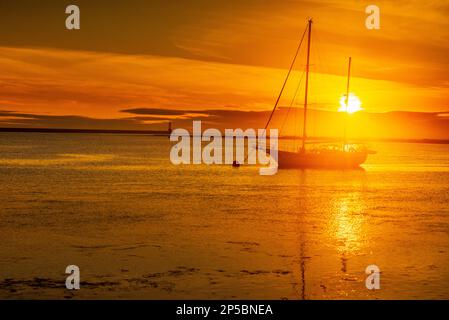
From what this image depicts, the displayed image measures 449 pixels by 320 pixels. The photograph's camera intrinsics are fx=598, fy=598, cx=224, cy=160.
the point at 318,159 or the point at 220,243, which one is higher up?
the point at 318,159

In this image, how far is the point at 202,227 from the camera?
1152 inches

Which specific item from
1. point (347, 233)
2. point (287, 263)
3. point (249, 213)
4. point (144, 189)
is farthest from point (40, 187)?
point (287, 263)

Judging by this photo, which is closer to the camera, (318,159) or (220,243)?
(220,243)

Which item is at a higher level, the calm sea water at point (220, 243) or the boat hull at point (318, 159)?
the boat hull at point (318, 159)

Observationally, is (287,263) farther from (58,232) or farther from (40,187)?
(40,187)

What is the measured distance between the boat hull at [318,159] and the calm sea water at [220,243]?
78.2ft

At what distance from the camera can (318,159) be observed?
74000 millimetres

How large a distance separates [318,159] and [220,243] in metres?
50.7

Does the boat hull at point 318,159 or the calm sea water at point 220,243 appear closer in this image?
the calm sea water at point 220,243

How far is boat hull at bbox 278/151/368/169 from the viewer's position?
240ft

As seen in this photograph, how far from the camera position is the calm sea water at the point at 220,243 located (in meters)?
17.8

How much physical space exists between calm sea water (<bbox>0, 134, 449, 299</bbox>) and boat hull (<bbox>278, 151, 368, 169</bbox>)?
23.8 metres
